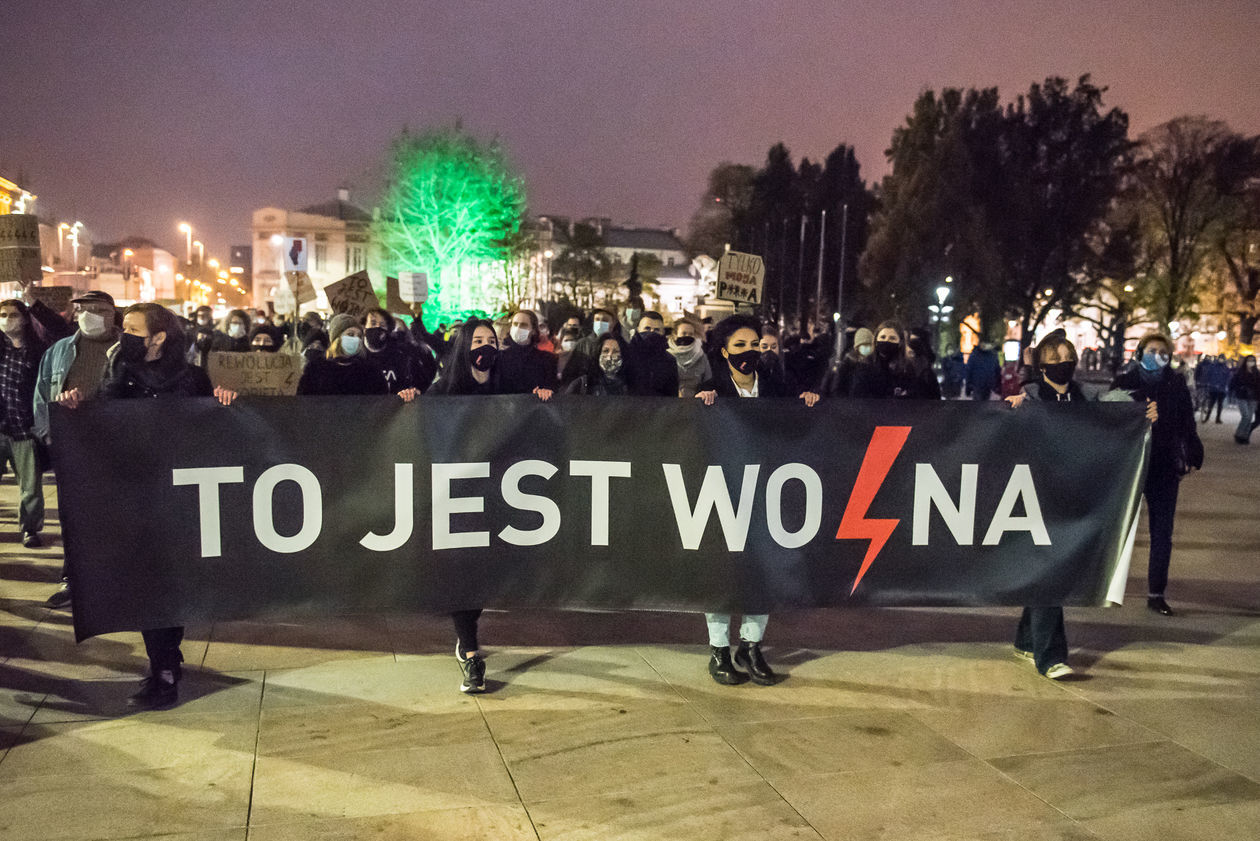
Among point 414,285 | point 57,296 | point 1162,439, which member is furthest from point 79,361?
point 414,285

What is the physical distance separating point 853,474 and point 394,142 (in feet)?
159

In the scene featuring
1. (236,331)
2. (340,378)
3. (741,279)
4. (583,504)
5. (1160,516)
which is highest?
(741,279)

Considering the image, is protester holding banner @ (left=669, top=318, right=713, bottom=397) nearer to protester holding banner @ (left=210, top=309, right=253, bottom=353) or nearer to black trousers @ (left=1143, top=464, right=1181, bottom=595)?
black trousers @ (left=1143, top=464, right=1181, bottom=595)

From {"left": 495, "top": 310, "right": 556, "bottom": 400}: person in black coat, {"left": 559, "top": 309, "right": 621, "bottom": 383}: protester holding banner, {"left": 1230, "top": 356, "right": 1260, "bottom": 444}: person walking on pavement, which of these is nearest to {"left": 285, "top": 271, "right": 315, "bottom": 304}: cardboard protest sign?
{"left": 559, "top": 309, "right": 621, "bottom": 383}: protester holding banner

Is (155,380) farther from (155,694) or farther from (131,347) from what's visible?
(155,694)

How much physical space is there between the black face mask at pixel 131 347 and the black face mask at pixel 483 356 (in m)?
1.57

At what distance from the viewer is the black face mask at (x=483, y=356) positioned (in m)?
5.76

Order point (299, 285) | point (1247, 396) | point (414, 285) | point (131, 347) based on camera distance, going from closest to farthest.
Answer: point (131, 347) → point (299, 285) → point (414, 285) → point (1247, 396)

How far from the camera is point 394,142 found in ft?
167

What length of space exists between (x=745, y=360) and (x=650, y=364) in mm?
1474

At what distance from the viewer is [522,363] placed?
24.1ft

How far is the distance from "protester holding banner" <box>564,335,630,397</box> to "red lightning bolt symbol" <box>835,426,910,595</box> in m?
1.69

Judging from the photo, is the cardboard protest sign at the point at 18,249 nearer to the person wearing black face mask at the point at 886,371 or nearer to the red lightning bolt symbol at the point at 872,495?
the person wearing black face mask at the point at 886,371

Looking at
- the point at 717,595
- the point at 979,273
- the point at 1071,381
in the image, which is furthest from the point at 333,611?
the point at 979,273
